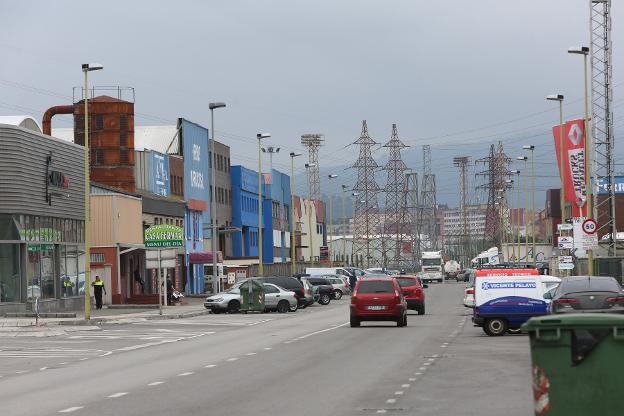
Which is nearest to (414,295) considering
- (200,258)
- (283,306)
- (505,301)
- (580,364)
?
(283,306)

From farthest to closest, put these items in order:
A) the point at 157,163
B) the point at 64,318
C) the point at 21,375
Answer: the point at 157,163 → the point at 64,318 → the point at 21,375

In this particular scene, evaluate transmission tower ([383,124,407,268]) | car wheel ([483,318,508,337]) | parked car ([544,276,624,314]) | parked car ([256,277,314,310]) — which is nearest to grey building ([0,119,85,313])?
parked car ([256,277,314,310])

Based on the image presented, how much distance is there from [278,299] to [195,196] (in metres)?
45.0

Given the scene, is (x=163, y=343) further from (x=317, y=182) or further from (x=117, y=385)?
(x=317, y=182)

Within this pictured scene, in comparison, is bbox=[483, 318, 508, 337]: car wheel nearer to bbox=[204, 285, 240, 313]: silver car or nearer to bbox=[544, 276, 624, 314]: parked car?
bbox=[544, 276, 624, 314]: parked car

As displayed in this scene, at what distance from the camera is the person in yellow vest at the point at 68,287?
6303cm

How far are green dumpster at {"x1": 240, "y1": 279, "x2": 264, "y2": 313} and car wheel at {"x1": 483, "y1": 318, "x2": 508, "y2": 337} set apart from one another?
25.4m

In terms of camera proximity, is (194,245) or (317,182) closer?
(194,245)

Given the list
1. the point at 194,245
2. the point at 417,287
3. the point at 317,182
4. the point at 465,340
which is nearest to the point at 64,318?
the point at 417,287

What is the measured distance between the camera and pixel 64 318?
5275 centimetres

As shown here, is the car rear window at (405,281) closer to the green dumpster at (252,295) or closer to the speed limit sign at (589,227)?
the green dumpster at (252,295)

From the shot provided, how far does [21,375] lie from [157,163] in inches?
2794

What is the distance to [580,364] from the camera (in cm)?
1141

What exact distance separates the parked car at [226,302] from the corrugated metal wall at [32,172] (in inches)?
330
